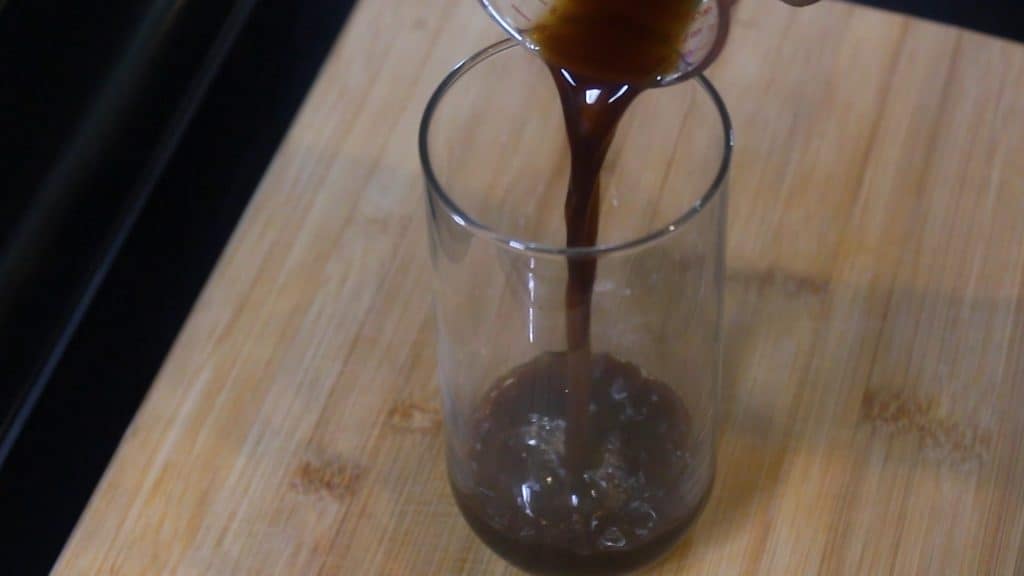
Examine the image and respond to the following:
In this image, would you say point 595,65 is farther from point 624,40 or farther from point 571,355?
point 571,355

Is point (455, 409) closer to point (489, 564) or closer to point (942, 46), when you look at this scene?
point (489, 564)

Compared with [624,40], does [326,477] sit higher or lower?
lower

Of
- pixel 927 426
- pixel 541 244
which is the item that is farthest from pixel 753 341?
pixel 541 244

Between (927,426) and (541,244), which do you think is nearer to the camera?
(541,244)

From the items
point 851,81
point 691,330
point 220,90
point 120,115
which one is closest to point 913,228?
point 851,81

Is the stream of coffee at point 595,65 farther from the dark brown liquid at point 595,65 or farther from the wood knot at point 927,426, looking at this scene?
the wood knot at point 927,426
